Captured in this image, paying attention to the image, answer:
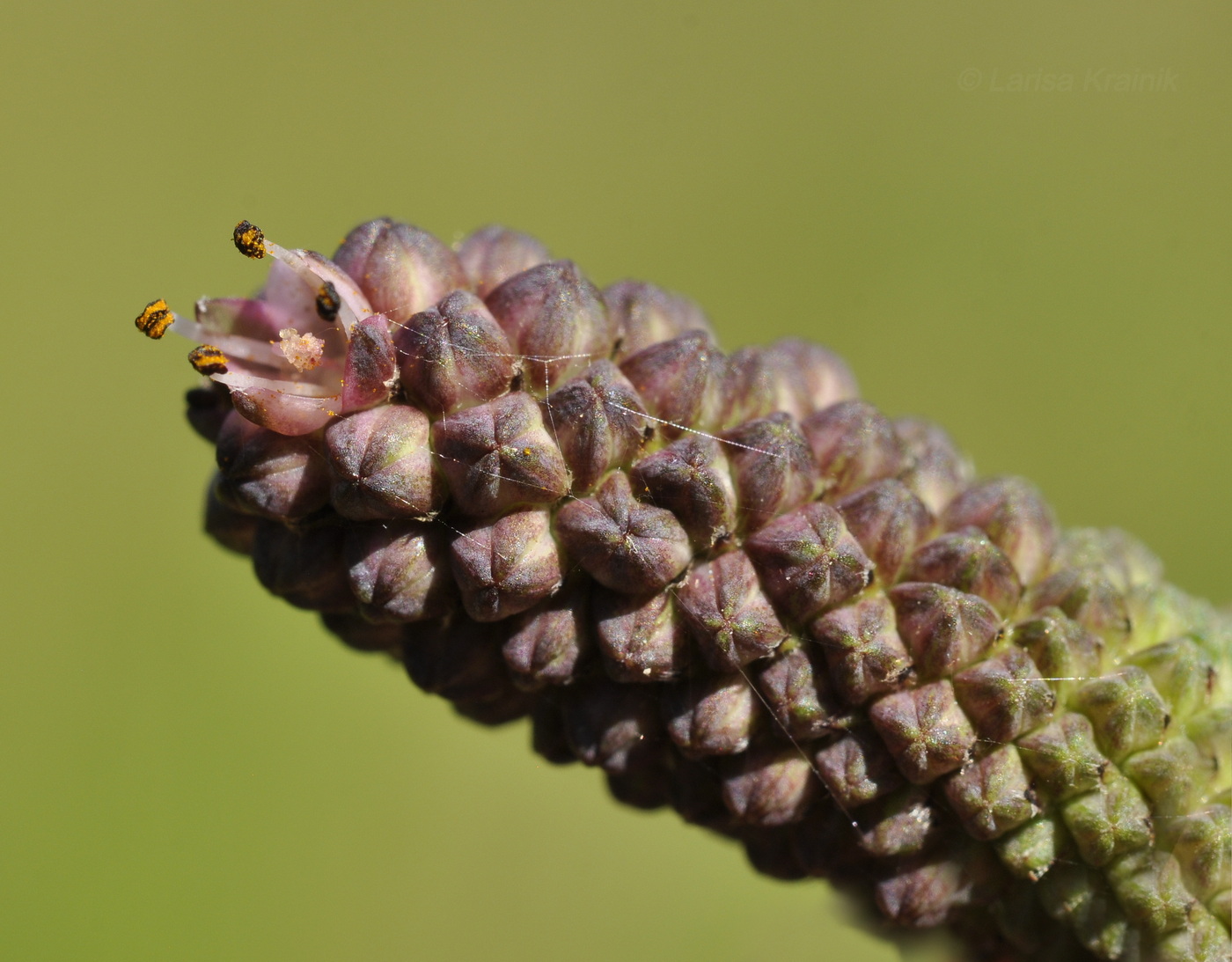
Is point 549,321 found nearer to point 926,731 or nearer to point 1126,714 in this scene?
point 926,731

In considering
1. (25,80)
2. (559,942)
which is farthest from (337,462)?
(25,80)

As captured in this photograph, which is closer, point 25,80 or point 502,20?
point 25,80

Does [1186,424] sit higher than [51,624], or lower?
higher

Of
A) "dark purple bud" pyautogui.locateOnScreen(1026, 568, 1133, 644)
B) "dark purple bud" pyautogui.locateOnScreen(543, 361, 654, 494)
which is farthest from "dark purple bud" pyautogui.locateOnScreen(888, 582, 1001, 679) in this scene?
"dark purple bud" pyautogui.locateOnScreen(543, 361, 654, 494)

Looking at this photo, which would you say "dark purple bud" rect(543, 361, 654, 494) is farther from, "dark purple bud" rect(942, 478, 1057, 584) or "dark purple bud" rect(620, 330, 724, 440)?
"dark purple bud" rect(942, 478, 1057, 584)

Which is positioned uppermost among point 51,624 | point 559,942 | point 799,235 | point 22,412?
point 799,235

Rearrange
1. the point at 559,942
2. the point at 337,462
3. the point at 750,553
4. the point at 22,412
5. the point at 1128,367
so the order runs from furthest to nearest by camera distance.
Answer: the point at 1128,367 < the point at 22,412 < the point at 559,942 < the point at 750,553 < the point at 337,462

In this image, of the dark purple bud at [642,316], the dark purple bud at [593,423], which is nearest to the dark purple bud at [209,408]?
the dark purple bud at [593,423]

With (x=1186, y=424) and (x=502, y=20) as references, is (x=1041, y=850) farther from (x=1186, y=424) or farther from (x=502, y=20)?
(x=502, y=20)
